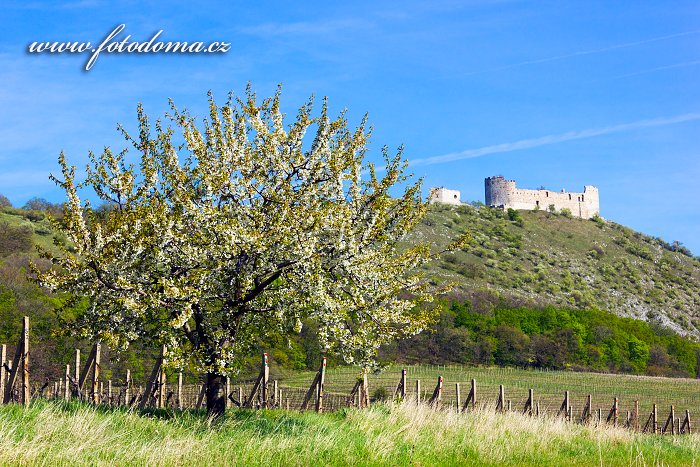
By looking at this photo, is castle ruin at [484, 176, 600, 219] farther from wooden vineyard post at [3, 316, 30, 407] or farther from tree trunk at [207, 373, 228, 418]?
tree trunk at [207, 373, 228, 418]

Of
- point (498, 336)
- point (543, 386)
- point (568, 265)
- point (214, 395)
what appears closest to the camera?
point (214, 395)

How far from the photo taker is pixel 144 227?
58.1 ft

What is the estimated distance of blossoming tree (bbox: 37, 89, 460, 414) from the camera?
16.9m

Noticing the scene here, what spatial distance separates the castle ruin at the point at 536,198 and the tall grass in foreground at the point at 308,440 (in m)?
176

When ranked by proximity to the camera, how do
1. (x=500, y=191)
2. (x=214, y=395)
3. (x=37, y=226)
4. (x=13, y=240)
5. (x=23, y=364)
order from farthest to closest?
(x=500, y=191) < (x=37, y=226) < (x=13, y=240) < (x=23, y=364) < (x=214, y=395)

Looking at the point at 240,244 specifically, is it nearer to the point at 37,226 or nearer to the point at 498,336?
the point at 498,336

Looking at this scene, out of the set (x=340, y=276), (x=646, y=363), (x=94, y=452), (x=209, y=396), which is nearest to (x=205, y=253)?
(x=340, y=276)

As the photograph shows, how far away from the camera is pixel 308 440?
14938mm

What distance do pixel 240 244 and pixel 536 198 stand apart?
18678 cm

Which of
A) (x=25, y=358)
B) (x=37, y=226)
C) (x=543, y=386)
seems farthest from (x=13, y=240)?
(x=25, y=358)

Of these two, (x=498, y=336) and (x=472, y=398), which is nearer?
(x=472, y=398)

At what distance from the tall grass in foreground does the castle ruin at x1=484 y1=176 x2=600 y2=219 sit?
176 metres

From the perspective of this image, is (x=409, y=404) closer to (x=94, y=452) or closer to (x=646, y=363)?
(x=94, y=452)

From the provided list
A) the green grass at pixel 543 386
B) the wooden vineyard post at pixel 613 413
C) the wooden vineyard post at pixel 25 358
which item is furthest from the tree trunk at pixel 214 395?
the green grass at pixel 543 386
